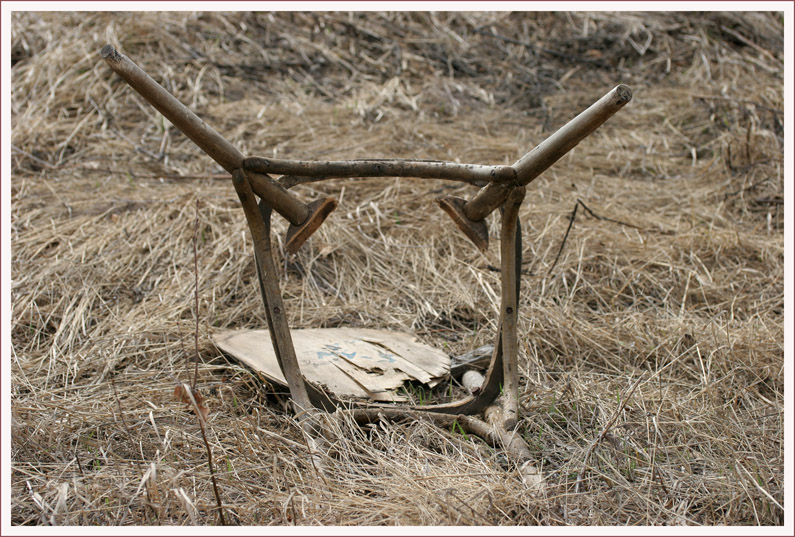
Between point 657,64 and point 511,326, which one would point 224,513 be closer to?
point 511,326

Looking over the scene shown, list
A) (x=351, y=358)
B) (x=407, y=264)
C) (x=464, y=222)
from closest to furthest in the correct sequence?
1. (x=464, y=222)
2. (x=351, y=358)
3. (x=407, y=264)

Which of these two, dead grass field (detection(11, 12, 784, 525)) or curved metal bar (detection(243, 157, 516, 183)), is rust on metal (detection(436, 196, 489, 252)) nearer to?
curved metal bar (detection(243, 157, 516, 183))

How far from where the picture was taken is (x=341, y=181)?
3408 mm

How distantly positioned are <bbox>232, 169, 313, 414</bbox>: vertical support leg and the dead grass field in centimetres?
10

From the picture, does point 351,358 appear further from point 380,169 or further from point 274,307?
point 380,169

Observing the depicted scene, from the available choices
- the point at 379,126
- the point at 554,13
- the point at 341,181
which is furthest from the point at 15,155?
the point at 554,13

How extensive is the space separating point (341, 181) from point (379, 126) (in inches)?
25.5

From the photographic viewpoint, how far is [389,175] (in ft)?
5.41

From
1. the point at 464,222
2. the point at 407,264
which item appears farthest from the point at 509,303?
the point at 407,264

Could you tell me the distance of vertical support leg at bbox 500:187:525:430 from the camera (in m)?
1.71

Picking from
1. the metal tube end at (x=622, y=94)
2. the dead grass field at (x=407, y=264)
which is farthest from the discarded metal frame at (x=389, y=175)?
the dead grass field at (x=407, y=264)

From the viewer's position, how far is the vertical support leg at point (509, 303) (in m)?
1.71

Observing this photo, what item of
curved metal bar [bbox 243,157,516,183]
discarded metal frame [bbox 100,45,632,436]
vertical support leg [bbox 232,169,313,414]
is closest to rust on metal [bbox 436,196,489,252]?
discarded metal frame [bbox 100,45,632,436]

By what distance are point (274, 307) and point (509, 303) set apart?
2.04 ft
